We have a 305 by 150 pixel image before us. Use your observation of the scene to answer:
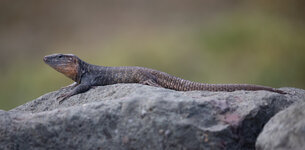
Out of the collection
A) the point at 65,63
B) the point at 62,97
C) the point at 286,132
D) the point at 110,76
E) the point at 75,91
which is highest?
the point at 286,132

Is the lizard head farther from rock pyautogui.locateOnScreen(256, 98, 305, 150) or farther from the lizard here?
rock pyautogui.locateOnScreen(256, 98, 305, 150)

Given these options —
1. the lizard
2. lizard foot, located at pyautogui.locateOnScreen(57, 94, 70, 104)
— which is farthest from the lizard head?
lizard foot, located at pyautogui.locateOnScreen(57, 94, 70, 104)

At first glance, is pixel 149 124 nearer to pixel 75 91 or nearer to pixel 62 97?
pixel 75 91

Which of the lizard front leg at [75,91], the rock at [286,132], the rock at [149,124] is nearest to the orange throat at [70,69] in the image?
the lizard front leg at [75,91]

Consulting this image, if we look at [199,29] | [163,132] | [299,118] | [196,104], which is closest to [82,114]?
[163,132]

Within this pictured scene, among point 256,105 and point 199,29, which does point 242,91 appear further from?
point 199,29

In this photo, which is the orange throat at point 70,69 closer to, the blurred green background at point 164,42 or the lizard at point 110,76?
the lizard at point 110,76

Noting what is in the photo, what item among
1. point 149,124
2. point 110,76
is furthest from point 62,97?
point 149,124
